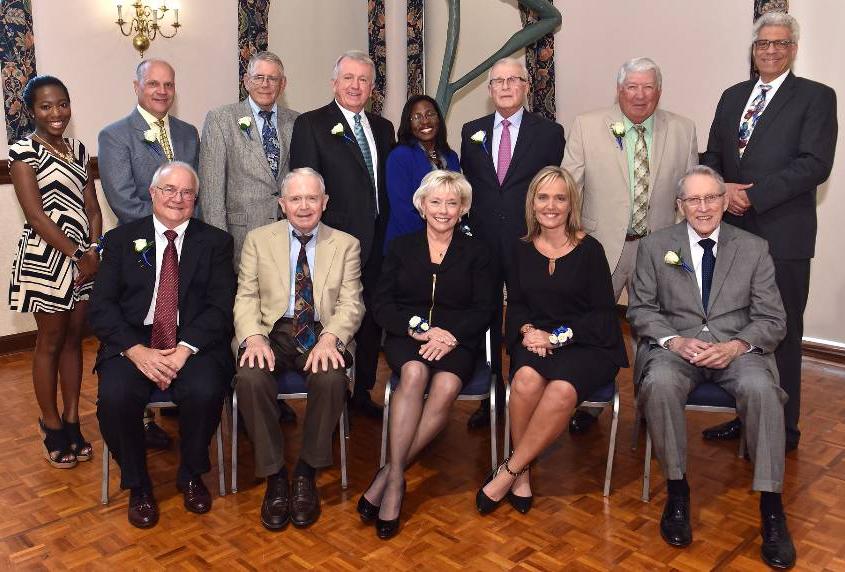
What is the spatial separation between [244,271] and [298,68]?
163 inches

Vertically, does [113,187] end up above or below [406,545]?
above

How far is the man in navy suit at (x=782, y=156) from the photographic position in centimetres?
362

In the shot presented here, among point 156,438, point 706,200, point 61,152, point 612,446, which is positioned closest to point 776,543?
point 612,446

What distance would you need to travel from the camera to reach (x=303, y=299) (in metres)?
3.55

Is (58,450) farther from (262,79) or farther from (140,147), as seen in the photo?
(262,79)

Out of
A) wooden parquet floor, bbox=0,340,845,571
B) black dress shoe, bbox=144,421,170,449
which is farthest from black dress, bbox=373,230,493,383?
black dress shoe, bbox=144,421,170,449

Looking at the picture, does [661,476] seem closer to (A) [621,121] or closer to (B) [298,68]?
(A) [621,121]

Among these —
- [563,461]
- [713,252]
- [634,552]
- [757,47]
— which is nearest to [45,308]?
[563,461]

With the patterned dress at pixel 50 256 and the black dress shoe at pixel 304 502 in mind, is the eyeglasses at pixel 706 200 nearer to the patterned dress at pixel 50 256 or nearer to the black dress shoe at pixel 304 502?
the black dress shoe at pixel 304 502

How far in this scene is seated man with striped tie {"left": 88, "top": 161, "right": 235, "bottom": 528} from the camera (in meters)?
3.25

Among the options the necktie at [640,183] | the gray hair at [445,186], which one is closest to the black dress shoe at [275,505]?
the gray hair at [445,186]

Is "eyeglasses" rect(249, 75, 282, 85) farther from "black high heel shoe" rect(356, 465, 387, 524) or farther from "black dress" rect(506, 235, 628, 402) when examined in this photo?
"black high heel shoe" rect(356, 465, 387, 524)

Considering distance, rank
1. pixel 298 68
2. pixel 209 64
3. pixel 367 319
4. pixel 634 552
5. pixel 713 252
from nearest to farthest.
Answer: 1. pixel 634 552
2. pixel 713 252
3. pixel 367 319
4. pixel 209 64
5. pixel 298 68

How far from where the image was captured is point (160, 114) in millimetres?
3896
